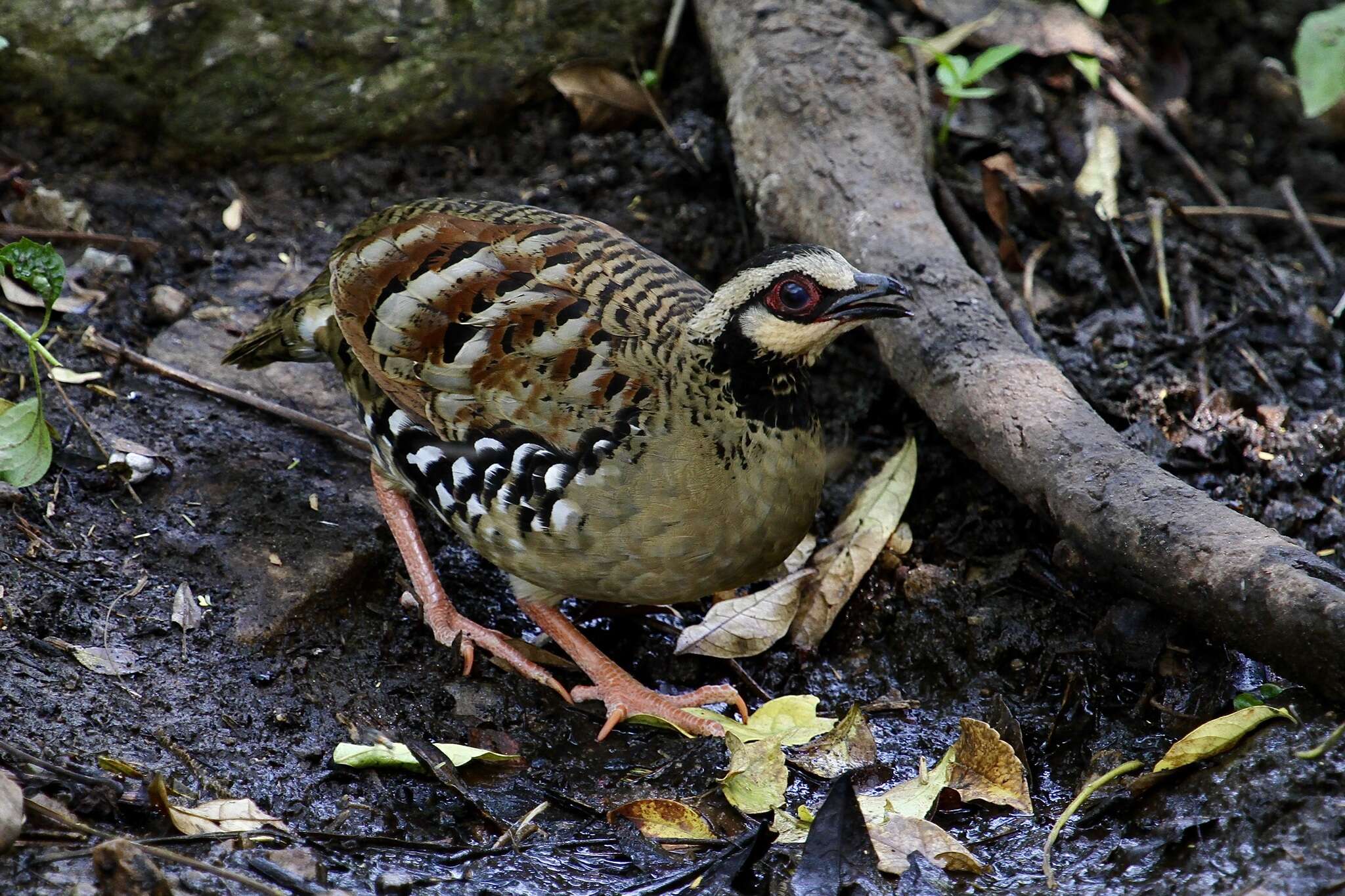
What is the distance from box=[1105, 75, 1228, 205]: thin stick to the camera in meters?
6.39

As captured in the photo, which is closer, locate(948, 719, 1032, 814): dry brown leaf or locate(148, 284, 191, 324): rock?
locate(948, 719, 1032, 814): dry brown leaf

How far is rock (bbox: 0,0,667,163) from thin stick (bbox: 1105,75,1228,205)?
2.38m

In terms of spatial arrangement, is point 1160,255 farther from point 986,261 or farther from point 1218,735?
point 1218,735

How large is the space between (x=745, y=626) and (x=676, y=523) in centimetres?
65

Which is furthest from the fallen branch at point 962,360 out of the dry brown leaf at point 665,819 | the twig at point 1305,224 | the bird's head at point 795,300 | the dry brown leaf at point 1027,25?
the twig at point 1305,224

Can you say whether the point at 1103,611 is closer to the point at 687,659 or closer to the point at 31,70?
the point at 687,659

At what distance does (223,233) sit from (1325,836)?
5.13 m

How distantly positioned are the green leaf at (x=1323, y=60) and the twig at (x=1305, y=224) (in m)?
0.77

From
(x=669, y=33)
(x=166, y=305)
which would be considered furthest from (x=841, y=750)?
(x=669, y=33)

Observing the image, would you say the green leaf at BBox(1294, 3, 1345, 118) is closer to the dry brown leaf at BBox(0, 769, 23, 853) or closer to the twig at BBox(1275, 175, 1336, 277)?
the twig at BBox(1275, 175, 1336, 277)

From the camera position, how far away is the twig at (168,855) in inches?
124

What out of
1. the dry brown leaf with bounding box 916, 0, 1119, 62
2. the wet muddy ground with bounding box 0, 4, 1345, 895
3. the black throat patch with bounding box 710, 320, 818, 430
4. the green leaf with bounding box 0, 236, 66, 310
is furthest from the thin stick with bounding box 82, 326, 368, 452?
the dry brown leaf with bounding box 916, 0, 1119, 62

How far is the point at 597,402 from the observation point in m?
4.23

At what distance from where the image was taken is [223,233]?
239 inches
